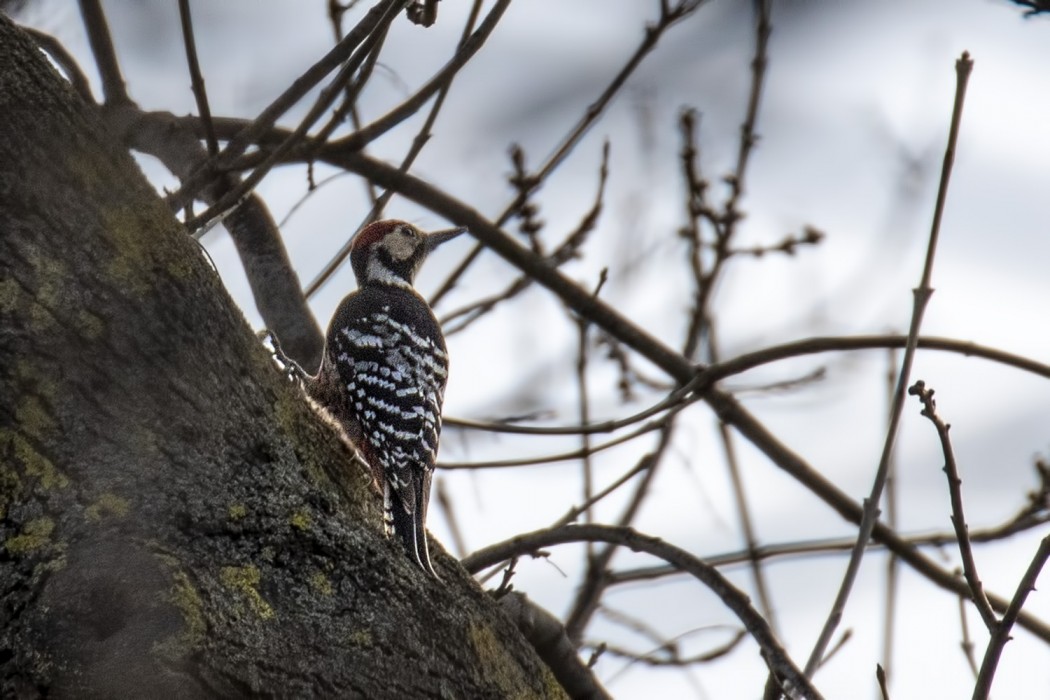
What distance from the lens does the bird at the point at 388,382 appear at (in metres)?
3.96

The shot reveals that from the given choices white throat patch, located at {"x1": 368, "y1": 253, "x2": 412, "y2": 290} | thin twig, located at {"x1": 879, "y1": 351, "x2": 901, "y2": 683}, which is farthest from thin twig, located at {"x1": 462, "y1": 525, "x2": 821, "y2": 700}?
white throat patch, located at {"x1": 368, "y1": 253, "x2": 412, "y2": 290}

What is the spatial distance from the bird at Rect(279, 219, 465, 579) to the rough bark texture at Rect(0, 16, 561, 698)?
1.08 metres

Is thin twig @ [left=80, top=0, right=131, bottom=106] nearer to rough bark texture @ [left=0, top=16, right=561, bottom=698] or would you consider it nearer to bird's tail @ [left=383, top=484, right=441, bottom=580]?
bird's tail @ [left=383, top=484, right=441, bottom=580]

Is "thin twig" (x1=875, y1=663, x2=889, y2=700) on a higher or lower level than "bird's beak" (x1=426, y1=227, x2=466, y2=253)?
lower

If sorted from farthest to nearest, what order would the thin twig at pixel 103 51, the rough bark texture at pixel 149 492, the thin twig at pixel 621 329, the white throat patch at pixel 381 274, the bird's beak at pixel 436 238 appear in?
the bird's beak at pixel 436 238 → the white throat patch at pixel 381 274 → the thin twig at pixel 621 329 → the thin twig at pixel 103 51 → the rough bark texture at pixel 149 492

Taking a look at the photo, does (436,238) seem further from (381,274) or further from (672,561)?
(672,561)

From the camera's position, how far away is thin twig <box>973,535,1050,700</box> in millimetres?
2119

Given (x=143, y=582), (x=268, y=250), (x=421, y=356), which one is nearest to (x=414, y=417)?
(x=421, y=356)

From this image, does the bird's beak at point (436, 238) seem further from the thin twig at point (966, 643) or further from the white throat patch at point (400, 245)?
the thin twig at point (966, 643)

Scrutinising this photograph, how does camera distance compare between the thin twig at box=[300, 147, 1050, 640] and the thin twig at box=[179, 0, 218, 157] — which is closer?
the thin twig at box=[179, 0, 218, 157]

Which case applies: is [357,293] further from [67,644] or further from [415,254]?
[67,644]

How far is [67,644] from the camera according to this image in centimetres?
181

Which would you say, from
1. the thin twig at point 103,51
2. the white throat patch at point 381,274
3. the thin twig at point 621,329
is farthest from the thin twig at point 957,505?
the white throat patch at point 381,274

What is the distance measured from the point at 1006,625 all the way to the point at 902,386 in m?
0.62
